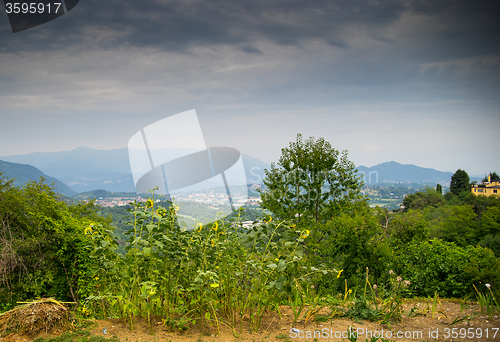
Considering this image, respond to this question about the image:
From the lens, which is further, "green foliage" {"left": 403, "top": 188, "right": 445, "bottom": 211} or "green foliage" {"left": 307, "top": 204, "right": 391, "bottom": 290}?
"green foliage" {"left": 403, "top": 188, "right": 445, "bottom": 211}

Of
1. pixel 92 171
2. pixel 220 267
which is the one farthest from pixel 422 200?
pixel 92 171

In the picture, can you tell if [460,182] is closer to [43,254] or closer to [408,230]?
[408,230]

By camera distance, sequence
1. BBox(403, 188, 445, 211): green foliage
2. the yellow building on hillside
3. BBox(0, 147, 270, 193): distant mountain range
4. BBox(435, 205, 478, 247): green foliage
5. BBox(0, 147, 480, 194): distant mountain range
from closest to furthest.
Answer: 1. BBox(435, 205, 478, 247): green foliage
2. BBox(403, 188, 445, 211): green foliage
3. the yellow building on hillside
4. BBox(0, 147, 480, 194): distant mountain range
5. BBox(0, 147, 270, 193): distant mountain range

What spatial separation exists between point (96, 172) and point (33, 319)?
12009cm

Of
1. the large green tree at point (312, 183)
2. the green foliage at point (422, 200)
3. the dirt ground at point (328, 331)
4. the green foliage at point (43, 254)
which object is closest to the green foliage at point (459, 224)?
the green foliage at point (422, 200)

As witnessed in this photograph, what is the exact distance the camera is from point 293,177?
682 inches

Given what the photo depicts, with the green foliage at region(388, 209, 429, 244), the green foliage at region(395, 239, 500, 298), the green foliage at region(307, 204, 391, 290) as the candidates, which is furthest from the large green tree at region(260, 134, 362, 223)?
the green foliage at region(395, 239, 500, 298)

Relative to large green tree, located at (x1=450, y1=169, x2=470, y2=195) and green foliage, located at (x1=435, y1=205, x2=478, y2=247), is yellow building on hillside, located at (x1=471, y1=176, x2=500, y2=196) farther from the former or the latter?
green foliage, located at (x1=435, y1=205, x2=478, y2=247)

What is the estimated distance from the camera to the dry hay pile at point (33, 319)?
8.95 feet

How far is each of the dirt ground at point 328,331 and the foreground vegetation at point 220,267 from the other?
116 millimetres

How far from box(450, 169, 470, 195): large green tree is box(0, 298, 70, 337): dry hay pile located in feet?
286

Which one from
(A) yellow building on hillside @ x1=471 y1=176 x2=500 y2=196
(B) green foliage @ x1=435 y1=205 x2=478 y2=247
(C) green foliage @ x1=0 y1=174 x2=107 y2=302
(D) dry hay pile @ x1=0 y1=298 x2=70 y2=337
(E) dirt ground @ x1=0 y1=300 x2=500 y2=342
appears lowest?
(B) green foliage @ x1=435 y1=205 x2=478 y2=247

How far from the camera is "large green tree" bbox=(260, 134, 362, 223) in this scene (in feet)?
55.4

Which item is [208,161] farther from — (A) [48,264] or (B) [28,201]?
(B) [28,201]
